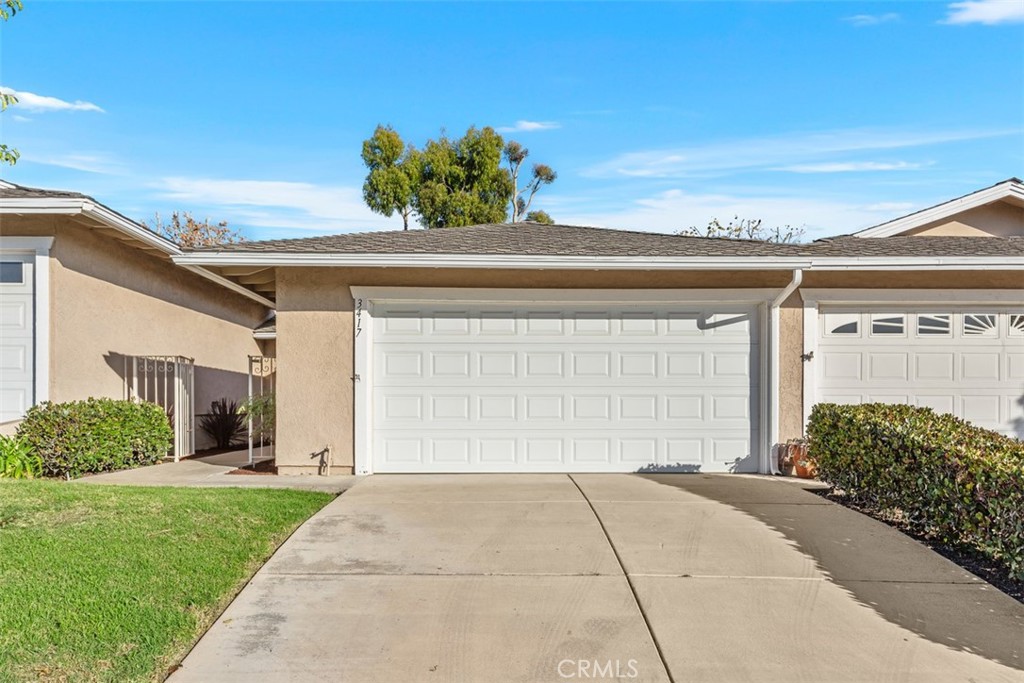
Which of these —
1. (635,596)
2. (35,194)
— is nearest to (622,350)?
(635,596)

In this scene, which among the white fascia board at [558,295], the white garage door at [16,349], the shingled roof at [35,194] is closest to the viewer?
the shingled roof at [35,194]

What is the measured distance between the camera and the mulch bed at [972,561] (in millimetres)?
4812

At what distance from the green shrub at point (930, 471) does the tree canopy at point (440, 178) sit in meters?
21.4

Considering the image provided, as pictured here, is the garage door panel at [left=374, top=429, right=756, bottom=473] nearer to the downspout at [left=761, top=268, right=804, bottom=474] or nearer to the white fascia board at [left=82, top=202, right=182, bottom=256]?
the downspout at [left=761, top=268, right=804, bottom=474]

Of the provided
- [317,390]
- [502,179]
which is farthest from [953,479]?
[502,179]

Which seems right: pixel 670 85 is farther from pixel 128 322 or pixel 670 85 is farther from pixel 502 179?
pixel 502 179

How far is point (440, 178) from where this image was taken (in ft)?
91.6

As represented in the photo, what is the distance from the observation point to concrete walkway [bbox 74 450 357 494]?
813cm

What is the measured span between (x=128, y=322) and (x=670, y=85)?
1200cm

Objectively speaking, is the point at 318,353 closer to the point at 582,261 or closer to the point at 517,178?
the point at 582,261

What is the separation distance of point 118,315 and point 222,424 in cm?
317

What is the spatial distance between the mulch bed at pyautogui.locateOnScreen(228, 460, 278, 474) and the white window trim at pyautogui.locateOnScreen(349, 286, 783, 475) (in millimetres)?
1388

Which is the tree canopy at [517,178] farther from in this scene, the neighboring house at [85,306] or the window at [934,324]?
the window at [934,324]

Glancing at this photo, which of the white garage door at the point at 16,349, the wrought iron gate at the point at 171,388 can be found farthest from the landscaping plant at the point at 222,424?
the white garage door at the point at 16,349
